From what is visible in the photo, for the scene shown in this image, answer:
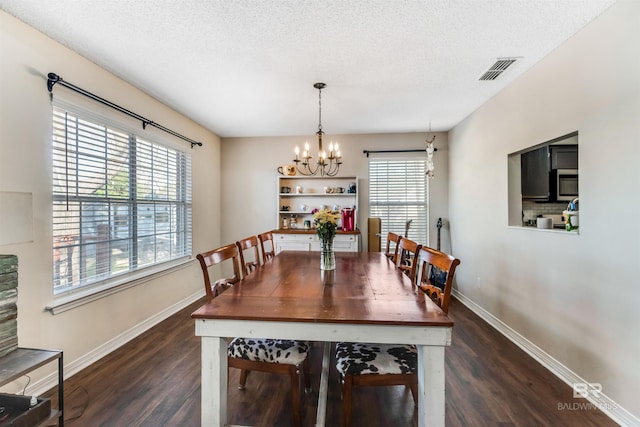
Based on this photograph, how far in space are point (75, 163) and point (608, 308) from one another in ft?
13.2

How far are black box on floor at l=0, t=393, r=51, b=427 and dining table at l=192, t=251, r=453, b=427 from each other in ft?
2.82

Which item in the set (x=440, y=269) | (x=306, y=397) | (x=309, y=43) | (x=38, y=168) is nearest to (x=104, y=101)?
(x=38, y=168)

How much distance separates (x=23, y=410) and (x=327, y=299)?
167 cm

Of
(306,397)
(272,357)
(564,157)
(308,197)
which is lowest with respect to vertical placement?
(306,397)

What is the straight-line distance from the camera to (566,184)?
301 cm

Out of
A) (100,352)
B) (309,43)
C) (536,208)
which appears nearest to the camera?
(309,43)

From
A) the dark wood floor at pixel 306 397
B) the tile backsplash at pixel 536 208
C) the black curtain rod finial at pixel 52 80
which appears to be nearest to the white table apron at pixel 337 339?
the dark wood floor at pixel 306 397

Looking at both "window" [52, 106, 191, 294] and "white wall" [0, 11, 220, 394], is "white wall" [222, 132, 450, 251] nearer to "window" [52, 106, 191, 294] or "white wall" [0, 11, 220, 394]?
"window" [52, 106, 191, 294]

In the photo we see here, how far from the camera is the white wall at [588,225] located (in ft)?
5.32

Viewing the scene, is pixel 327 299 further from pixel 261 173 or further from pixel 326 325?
pixel 261 173

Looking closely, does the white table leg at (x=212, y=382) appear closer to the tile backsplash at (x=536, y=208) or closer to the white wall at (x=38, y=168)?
the white wall at (x=38, y=168)

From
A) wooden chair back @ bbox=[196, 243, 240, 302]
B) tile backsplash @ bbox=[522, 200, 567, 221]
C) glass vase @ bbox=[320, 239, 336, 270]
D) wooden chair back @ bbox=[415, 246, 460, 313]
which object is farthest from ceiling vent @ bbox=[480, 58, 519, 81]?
wooden chair back @ bbox=[196, 243, 240, 302]

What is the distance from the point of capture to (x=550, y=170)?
9.87 ft

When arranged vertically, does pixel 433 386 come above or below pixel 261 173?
below
